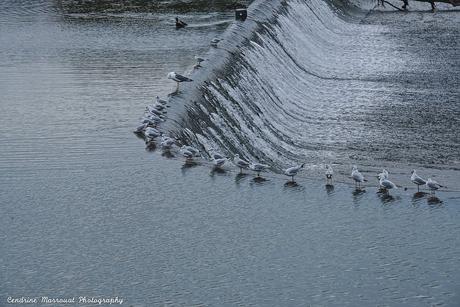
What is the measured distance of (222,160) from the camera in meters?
19.8

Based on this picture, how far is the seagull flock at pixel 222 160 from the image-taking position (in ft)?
63.1

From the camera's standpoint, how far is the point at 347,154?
942 inches

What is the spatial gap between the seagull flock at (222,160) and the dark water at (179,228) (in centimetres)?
27

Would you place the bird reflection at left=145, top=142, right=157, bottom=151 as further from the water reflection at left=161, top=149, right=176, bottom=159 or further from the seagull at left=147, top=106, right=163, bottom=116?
the seagull at left=147, top=106, right=163, bottom=116

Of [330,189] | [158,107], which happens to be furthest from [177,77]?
[330,189]

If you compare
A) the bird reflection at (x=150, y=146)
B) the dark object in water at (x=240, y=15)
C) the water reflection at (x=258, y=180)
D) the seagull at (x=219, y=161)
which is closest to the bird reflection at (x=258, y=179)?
the water reflection at (x=258, y=180)

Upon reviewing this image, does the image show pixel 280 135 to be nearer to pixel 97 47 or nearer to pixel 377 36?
pixel 97 47

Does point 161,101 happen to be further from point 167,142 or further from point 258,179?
point 258,179

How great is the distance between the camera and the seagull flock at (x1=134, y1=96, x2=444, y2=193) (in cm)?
1924

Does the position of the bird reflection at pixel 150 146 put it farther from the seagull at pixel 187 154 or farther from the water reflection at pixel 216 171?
the water reflection at pixel 216 171

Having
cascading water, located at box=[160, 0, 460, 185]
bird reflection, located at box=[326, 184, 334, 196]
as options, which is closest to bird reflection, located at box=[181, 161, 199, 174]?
cascading water, located at box=[160, 0, 460, 185]

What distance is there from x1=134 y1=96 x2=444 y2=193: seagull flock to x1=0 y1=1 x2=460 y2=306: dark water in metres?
0.27

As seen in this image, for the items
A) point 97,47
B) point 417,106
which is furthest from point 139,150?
point 97,47

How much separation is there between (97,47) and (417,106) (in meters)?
11.6
